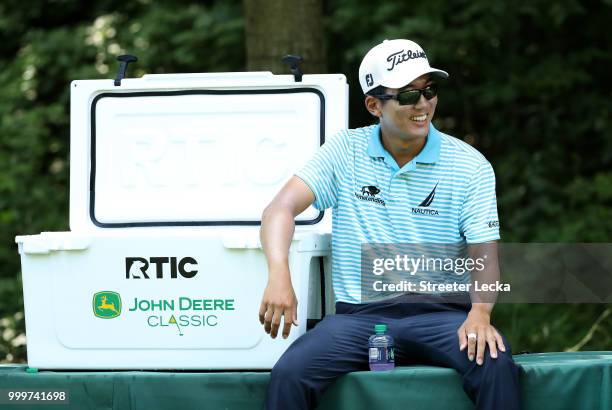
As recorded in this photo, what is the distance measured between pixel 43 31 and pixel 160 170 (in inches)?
167

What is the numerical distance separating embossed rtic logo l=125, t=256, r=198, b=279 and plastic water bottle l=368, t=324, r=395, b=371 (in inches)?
24.6

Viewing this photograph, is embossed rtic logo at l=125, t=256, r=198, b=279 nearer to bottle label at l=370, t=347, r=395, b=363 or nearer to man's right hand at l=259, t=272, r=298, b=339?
man's right hand at l=259, t=272, r=298, b=339

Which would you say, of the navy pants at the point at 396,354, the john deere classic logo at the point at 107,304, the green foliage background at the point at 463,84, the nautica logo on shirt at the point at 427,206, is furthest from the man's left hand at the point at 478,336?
the green foliage background at the point at 463,84

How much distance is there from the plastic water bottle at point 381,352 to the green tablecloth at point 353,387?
0.04 meters

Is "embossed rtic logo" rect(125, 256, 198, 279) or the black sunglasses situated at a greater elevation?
the black sunglasses

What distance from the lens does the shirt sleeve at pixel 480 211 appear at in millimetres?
3285

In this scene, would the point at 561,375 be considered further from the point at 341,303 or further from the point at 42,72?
the point at 42,72

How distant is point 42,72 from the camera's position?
25.0 ft

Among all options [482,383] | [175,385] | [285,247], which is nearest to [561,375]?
[482,383]

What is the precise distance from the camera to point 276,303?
310 cm

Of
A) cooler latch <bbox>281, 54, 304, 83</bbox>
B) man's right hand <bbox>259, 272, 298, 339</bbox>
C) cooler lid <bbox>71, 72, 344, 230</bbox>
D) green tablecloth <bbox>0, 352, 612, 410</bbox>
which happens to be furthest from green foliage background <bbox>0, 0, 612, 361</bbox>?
man's right hand <bbox>259, 272, 298, 339</bbox>

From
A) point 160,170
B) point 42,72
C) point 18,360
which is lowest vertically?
point 18,360

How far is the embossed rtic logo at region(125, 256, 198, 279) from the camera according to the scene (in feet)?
10.9

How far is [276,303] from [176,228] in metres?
0.81
